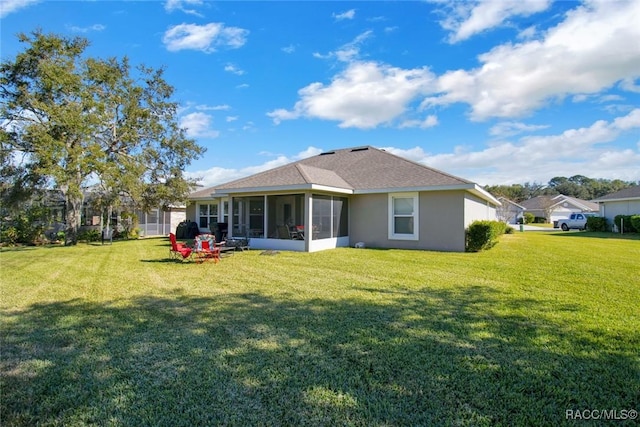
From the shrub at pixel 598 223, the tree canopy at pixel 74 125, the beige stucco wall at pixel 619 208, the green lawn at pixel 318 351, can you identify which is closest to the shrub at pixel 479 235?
the green lawn at pixel 318 351

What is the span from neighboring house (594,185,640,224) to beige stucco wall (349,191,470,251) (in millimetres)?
24171

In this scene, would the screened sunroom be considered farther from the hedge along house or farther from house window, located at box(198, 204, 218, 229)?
house window, located at box(198, 204, 218, 229)

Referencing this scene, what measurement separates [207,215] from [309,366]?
20303mm

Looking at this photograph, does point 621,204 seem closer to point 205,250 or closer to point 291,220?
point 291,220

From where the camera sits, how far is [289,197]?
14.3 metres

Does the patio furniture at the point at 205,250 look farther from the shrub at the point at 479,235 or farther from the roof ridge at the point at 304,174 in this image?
the shrub at the point at 479,235

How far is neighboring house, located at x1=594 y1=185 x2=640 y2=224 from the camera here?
27844 mm

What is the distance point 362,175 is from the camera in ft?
54.7

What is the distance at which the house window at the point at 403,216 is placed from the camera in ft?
47.2

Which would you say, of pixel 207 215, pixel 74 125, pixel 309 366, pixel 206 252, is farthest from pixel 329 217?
pixel 74 125

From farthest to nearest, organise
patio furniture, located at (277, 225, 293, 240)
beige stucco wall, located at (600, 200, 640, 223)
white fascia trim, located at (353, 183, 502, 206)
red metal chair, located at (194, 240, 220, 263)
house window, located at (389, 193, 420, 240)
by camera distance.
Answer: beige stucco wall, located at (600, 200, 640, 223) < house window, located at (389, 193, 420, 240) < patio furniture, located at (277, 225, 293, 240) < white fascia trim, located at (353, 183, 502, 206) < red metal chair, located at (194, 240, 220, 263)

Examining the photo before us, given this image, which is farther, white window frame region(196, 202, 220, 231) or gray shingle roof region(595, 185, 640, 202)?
gray shingle roof region(595, 185, 640, 202)

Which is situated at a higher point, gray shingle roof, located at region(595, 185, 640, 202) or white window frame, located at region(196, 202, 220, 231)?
gray shingle roof, located at region(595, 185, 640, 202)

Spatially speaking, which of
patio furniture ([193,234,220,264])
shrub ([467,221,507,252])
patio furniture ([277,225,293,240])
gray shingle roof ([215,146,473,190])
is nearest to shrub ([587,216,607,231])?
shrub ([467,221,507,252])
